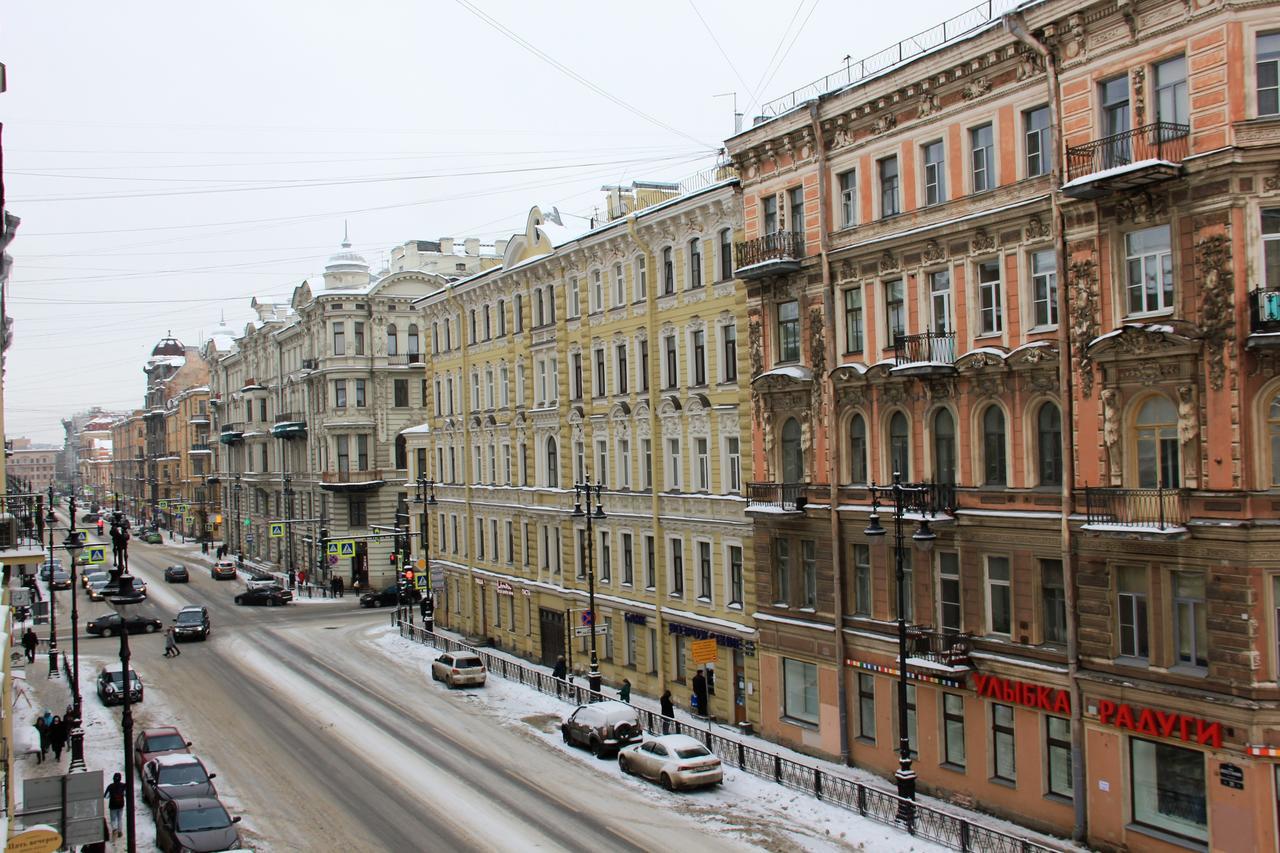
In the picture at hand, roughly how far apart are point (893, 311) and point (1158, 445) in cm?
813

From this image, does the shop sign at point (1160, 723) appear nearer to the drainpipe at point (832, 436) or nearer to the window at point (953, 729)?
the window at point (953, 729)

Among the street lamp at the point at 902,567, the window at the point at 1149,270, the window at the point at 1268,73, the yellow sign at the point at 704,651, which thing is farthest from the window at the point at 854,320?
the window at the point at 1268,73

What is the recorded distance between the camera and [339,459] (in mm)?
74688

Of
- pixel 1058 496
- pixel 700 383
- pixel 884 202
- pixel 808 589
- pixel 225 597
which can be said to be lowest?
pixel 225 597

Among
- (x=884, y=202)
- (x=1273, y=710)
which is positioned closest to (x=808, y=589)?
(x=884, y=202)

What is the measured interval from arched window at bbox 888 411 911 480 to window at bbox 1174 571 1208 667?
7613 mm

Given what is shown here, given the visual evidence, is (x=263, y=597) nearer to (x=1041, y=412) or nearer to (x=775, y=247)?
(x=775, y=247)

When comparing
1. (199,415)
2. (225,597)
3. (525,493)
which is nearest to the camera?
(525,493)

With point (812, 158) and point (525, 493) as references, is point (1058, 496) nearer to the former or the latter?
point (812, 158)

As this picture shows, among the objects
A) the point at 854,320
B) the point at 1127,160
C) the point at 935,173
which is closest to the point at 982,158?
the point at 935,173

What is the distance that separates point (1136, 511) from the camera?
2116cm

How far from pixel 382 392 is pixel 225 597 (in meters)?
16.7

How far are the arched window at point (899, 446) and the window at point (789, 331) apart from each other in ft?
13.4

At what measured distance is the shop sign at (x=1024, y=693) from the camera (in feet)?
76.3
